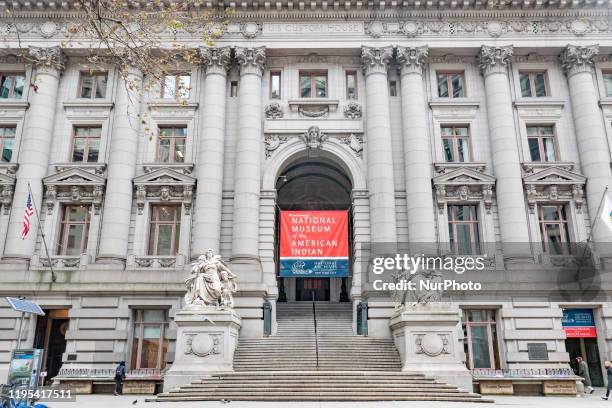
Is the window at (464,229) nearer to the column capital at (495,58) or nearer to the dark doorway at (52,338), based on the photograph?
the column capital at (495,58)

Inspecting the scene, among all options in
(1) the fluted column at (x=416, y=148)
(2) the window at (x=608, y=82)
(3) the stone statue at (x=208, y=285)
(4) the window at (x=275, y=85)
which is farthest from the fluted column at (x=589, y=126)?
(3) the stone statue at (x=208, y=285)

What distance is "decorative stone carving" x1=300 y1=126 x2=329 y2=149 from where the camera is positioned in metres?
27.7

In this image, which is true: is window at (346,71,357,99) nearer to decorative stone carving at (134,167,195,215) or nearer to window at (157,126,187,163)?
window at (157,126,187,163)

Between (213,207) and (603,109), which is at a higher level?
(603,109)

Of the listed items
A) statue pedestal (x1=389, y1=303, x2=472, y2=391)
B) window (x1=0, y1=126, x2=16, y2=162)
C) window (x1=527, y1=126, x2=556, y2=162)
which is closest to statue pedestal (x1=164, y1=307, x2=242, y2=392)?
statue pedestal (x1=389, y1=303, x2=472, y2=391)

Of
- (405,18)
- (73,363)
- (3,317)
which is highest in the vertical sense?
(405,18)

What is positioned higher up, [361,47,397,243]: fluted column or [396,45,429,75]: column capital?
[396,45,429,75]: column capital

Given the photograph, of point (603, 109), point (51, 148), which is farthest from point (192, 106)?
point (603, 109)

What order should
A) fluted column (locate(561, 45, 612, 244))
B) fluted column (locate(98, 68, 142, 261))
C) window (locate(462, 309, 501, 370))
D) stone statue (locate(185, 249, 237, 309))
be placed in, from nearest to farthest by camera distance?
stone statue (locate(185, 249, 237, 309)) < window (locate(462, 309, 501, 370)) < fluted column (locate(98, 68, 142, 261)) < fluted column (locate(561, 45, 612, 244))

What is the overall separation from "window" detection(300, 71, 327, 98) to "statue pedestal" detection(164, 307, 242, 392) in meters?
14.4

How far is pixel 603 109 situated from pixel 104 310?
28.6 meters

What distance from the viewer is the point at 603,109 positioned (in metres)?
27.9

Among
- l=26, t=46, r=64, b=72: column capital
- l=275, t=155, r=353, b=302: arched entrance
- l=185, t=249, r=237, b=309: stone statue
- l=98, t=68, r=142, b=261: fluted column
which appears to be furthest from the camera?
l=275, t=155, r=353, b=302: arched entrance

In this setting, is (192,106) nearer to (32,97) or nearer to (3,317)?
(32,97)
